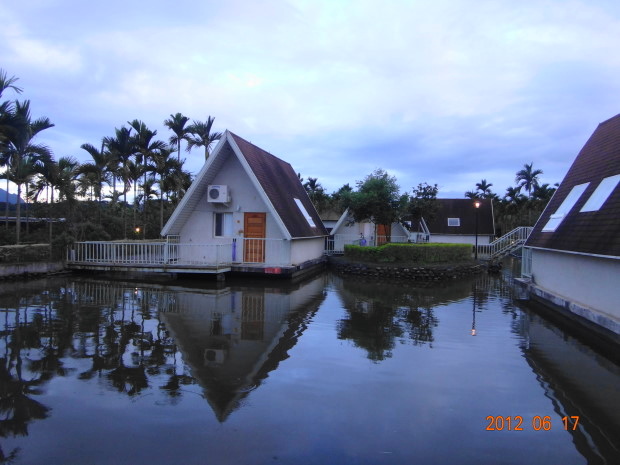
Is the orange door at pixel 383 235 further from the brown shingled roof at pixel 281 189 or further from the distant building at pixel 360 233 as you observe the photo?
the brown shingled roof at pixel 281 189

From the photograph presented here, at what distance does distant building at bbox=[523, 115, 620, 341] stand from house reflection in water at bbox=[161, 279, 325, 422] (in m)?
6.23

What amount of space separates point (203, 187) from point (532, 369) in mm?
15277

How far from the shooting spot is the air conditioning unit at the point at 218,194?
59.7 feet

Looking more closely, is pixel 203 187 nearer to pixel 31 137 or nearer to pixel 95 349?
pixel 31 137

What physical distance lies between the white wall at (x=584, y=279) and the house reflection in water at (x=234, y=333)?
20.4 feet

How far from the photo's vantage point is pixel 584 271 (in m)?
9.70

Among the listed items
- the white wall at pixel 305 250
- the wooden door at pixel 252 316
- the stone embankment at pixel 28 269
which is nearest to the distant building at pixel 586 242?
the wooden door at pixel 252 316

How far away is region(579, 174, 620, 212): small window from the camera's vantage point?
10196 mm

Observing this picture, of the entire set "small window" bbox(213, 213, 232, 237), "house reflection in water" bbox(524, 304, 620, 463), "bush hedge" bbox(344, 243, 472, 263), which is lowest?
"house reflection in water" bbox(524, 304, 620, 463)

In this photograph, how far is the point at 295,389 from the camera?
18.2ft

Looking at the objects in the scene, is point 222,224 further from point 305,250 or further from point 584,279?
point 584,279

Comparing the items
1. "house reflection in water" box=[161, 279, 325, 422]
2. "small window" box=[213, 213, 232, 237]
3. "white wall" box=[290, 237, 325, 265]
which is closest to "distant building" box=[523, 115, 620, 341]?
"house reflection in water" box=[161, 279, 325, 422]

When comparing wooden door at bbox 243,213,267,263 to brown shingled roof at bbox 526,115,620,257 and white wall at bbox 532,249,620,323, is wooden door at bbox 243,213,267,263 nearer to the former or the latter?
brown shingled roof at bbox 526,115,620,257

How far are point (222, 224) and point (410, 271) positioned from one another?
8.94m
